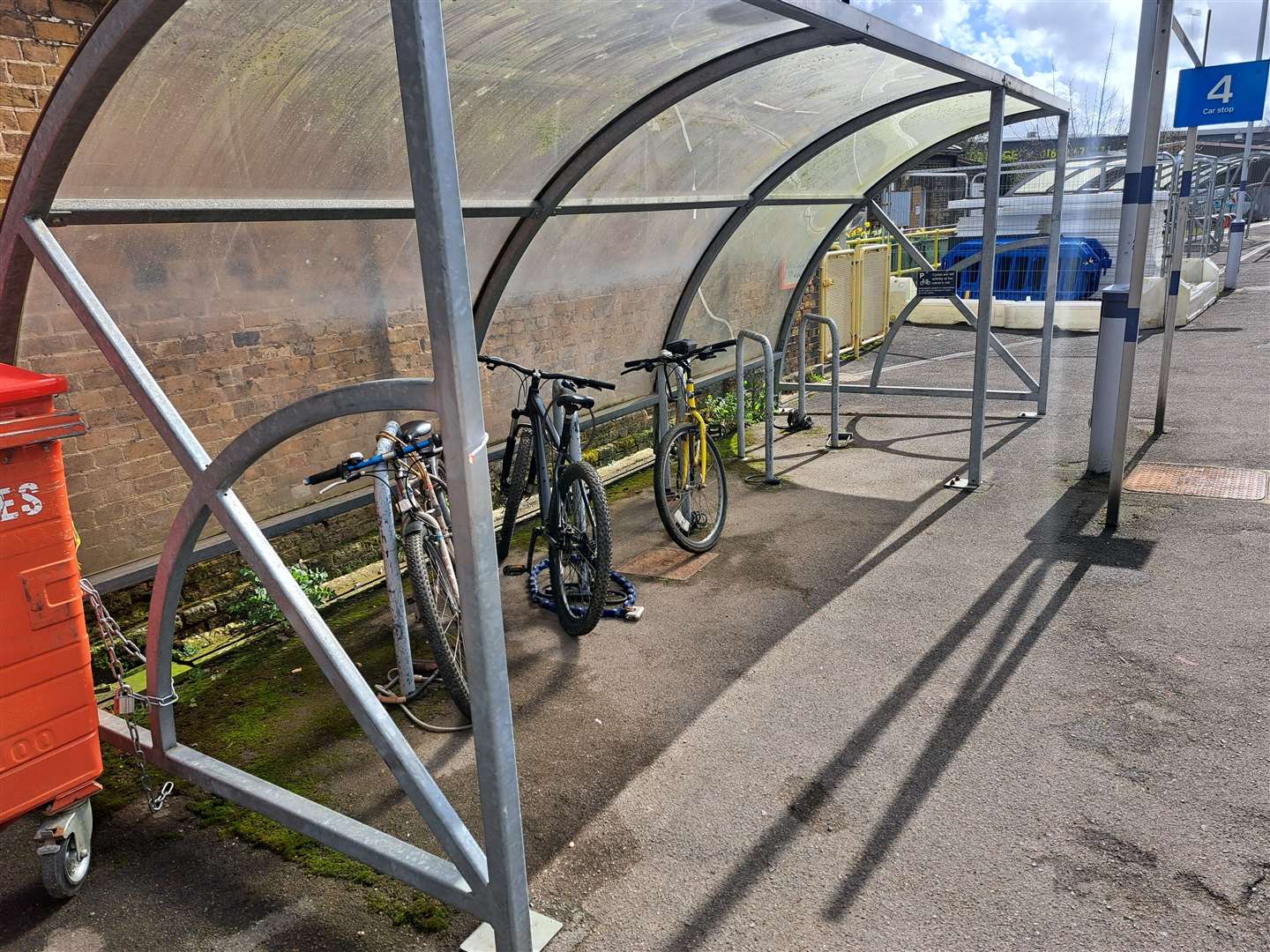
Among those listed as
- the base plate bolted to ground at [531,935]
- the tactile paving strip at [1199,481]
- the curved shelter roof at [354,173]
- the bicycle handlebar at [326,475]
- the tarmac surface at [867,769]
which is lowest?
the tarmac surface at [867,769]

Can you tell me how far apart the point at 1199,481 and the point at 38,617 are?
249 inches

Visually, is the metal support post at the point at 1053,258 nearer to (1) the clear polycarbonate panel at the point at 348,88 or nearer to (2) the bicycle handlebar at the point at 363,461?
(1) the clear polycarbonate panel at the point at 348,88

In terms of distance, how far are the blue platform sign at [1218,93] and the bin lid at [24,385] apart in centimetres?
733

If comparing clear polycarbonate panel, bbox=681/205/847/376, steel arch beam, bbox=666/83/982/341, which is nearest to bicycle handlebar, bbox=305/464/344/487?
steel arch beam, bbox=666/83/982/341

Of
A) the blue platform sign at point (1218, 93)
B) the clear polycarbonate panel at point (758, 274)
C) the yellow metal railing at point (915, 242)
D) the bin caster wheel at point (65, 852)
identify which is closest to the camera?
the bin caster wheel at point (65, 852)

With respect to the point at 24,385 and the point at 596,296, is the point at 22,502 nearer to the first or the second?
the point at 24,385

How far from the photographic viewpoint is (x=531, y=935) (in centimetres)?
226

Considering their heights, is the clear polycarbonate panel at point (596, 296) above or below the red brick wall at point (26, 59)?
below

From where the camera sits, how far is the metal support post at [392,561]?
135 inches

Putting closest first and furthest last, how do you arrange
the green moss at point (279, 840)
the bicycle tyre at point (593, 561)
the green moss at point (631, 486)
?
the green moss at point (279, 840) → the bicycle tyre at point (593, 561) → the green moss at point (631, 486)

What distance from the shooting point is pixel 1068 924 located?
7.58 ft

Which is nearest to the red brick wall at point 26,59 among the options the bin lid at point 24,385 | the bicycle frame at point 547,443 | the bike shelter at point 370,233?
the bike shelter at point 370,233

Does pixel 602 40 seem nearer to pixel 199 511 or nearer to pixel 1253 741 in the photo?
pixel 199 511

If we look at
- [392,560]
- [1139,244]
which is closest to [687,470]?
[392,560]
